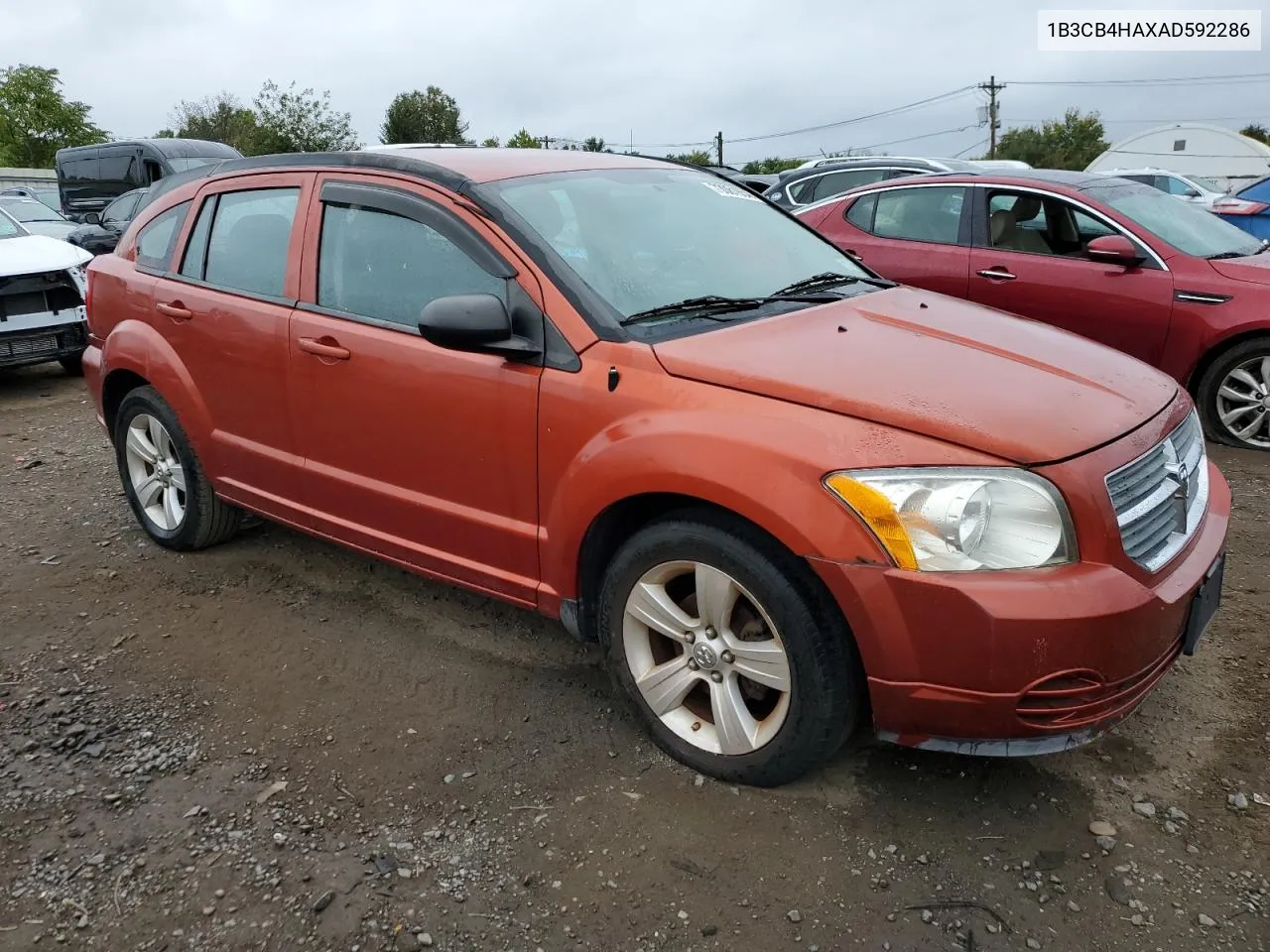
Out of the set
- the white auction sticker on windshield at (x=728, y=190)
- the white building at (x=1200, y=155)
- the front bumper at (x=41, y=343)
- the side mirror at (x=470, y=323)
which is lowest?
the front bumper at (x=41, y=343)

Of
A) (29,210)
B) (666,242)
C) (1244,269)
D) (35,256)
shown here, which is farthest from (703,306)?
(29,210)

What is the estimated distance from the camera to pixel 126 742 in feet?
9.94

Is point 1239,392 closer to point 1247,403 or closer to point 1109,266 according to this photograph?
point 1247,403

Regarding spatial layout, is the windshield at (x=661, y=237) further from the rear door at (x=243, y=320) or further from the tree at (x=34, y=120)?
the tree at (x=34, y=120)

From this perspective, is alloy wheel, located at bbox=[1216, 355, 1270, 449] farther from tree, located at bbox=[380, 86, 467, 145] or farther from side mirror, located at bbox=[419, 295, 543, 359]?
tree, located at bbox=[380, 86, 467, 145]

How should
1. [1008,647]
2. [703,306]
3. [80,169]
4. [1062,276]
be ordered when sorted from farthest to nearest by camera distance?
[80,169] → [1062,276] → [703,306] → [1008,647]

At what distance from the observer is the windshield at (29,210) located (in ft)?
43.4

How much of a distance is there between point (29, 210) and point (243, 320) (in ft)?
41.2

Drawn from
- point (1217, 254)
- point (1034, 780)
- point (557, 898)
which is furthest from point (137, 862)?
point (1217, 254)

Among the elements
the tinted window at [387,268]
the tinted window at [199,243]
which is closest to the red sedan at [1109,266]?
the tinted window at [387,268]

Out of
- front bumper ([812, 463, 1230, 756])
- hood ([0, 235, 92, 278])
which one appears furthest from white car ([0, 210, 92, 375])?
front bumper ([812, 463, 1230, 756])

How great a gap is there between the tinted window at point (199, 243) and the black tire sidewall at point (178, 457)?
59cm

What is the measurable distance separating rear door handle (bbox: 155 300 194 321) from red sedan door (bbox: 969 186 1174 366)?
447 cm

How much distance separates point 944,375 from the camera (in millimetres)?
2592
